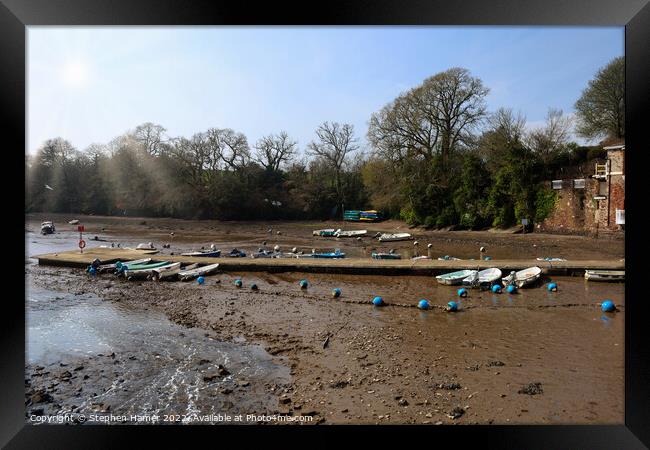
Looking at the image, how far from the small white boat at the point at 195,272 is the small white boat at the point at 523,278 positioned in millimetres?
7896

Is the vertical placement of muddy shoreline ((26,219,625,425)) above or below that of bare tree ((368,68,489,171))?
below

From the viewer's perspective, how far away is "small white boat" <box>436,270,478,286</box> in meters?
9.39

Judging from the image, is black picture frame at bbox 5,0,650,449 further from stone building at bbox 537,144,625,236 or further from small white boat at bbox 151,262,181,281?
stone building at bbox 537,144,625,236

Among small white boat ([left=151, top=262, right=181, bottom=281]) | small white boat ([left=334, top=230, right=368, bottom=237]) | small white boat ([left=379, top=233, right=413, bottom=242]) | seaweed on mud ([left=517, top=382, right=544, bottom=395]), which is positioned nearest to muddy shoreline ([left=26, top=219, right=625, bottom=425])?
seaweed on mud ([left=517, top=382, right=544, bottom=395])

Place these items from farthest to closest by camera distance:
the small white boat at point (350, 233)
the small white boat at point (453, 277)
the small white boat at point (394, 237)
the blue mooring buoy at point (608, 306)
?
the small white boat at point (394, 237) → the small white boat at point (350, 233) → the small white boat at point (453, 277) → the blue mooring buoy at point (608, 306)

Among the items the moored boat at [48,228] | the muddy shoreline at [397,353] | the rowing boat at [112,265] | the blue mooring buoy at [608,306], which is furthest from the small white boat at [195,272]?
the blue mooring buoy at [608,306]

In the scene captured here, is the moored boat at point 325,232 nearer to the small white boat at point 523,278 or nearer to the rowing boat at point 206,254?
the rowing boat at point 206,254

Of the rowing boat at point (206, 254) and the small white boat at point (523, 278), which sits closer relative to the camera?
the small white boat at point (523, 278)

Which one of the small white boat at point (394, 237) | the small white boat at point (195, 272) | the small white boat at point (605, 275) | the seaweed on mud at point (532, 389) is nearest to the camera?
the seaweed on mud at point (532, 389)

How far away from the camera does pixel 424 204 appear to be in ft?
52.9

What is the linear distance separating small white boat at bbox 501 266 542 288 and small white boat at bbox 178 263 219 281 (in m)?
7.90

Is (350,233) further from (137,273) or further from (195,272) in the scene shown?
(137,273)

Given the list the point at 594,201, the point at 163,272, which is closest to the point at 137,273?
the point at 163,272

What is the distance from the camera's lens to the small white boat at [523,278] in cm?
909
